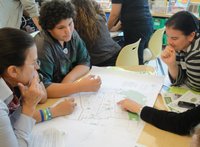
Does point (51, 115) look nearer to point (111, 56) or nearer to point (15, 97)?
point (15, 97)

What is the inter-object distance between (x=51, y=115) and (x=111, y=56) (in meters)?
1.09

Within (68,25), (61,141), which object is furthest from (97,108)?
(68,25)

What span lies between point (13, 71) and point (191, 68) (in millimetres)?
898

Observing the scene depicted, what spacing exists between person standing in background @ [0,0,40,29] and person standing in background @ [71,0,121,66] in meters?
0.42

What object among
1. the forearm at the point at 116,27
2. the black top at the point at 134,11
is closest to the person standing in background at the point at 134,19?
the black top at the point at 134,11

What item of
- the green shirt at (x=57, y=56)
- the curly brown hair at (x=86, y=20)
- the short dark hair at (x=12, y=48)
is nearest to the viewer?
the short dark hair at (x=12, y=48)

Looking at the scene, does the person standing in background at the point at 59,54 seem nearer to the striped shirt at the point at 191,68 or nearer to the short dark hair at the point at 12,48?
the short dark hair at the point at 12,48

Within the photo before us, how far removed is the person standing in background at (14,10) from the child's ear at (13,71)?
3.93 feet

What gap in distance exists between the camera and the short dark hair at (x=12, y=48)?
34.8 inches

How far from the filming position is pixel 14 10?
2.10m

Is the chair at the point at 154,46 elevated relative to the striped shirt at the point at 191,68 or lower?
lower

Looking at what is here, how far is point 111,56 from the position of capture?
206 cm

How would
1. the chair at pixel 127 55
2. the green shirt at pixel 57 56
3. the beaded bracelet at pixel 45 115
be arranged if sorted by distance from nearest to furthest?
1. the beaded bracelet at pixel 45 115
2. the green shirt at pixel 57 56
3. the chair at pixel 127 55

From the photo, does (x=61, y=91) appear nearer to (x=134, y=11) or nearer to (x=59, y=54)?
(x=59, y=54)
